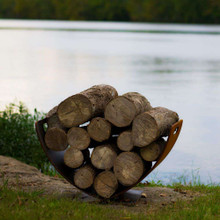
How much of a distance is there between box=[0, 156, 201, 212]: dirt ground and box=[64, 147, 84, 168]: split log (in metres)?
0.44

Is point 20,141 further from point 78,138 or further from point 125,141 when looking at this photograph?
point 125,141

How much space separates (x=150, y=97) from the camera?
692 inches

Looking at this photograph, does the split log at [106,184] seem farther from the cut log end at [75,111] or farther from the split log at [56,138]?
the cut log end at [75,111]

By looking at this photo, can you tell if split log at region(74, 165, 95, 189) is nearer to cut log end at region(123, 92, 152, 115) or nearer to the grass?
the grass

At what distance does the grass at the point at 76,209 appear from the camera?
5551 millimetres

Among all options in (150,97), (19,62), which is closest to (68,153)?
(150,97)

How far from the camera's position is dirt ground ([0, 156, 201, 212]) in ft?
22.0

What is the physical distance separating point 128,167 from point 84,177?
2.05 ft

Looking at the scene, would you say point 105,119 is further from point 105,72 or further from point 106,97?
point 105,72

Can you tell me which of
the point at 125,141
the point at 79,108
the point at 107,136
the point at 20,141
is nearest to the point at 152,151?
the point at 125,141

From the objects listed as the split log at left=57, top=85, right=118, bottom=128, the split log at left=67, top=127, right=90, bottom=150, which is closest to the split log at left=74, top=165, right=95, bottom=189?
the split log at left=67, top=127, right=90, bottom=150

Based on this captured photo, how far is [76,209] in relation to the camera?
587 cm

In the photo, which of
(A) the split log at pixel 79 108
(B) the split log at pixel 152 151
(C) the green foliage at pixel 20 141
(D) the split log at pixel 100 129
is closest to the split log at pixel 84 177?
(D) the split log at pixel 100 129

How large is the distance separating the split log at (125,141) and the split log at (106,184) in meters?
0.40
